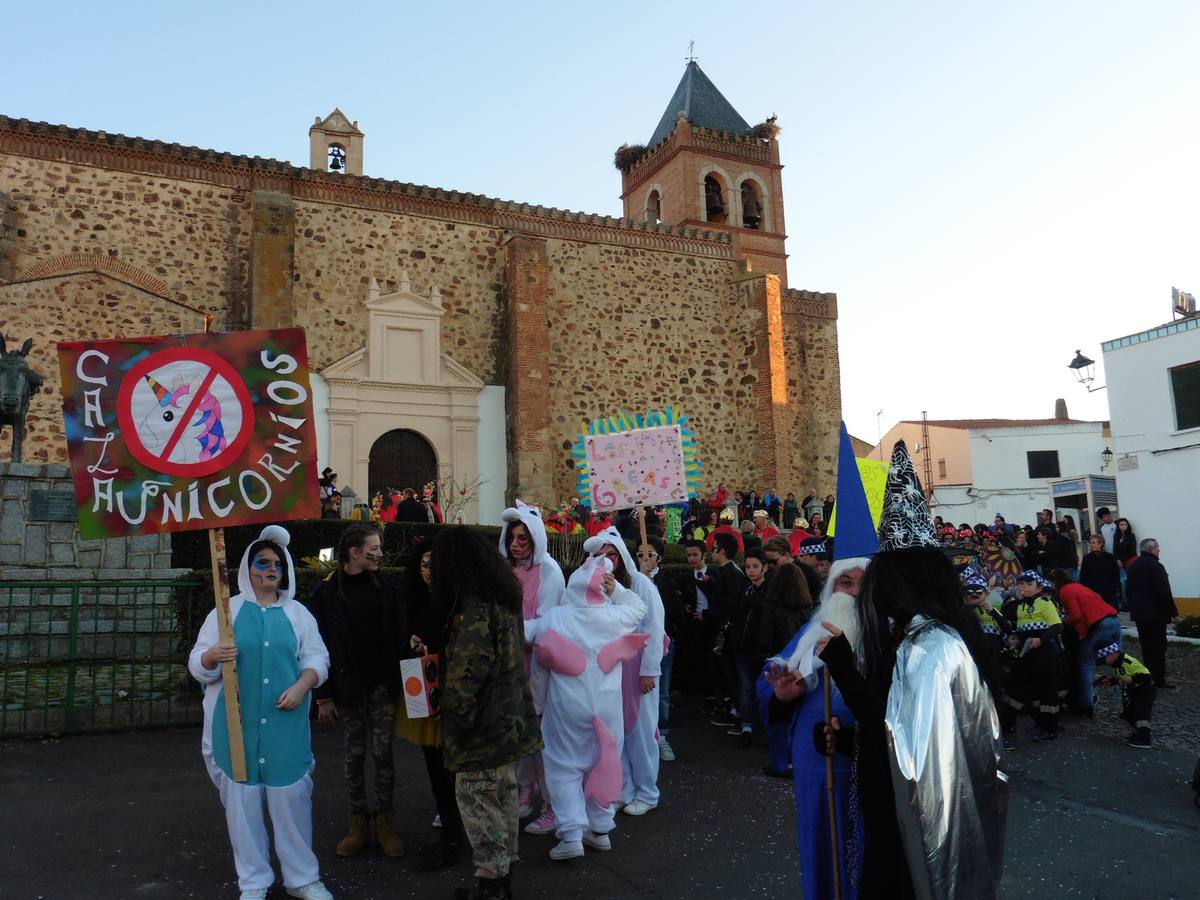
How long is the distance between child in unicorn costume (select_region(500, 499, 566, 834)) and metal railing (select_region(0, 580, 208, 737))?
3.55 m

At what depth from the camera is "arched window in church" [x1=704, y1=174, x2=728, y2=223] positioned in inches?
1303

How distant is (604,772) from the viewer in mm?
4973

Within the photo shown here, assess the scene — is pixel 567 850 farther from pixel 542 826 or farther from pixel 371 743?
pixel 371 743

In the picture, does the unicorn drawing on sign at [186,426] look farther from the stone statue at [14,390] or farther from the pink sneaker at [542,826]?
the stone statue at [14,390]

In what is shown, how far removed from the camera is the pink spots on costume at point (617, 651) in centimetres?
514

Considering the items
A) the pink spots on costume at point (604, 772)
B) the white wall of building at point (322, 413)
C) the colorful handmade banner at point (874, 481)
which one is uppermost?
the white wall of building at point (322, 413)

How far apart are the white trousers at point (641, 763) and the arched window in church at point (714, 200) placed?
28.9 meters

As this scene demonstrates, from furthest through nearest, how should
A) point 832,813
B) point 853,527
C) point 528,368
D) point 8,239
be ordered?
point 528,368 → point 8,239 → point 853,527 → point 832,813

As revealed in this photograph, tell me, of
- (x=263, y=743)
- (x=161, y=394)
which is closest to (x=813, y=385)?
(x=161, y=394)

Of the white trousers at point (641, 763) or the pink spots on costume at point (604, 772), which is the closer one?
the pink spots on costume at point (604, 772)

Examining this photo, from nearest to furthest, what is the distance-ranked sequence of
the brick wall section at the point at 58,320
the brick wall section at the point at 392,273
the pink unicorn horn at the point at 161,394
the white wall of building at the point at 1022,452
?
1. the pink unicorn horn at the point at 161,394
2. the brick wall section at the point at 58,320
3. the brick wall section at the point at 392,273
4. the white wall of building at the point at 1022,452

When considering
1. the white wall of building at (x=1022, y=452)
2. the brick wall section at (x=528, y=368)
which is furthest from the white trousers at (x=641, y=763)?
the white wall of building at (x=1022, y=452)

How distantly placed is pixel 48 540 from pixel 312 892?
615 cm

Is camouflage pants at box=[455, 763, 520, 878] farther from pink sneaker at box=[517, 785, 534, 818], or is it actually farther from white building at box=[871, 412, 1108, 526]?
white building at box=[871, 412, 1108, 526]
